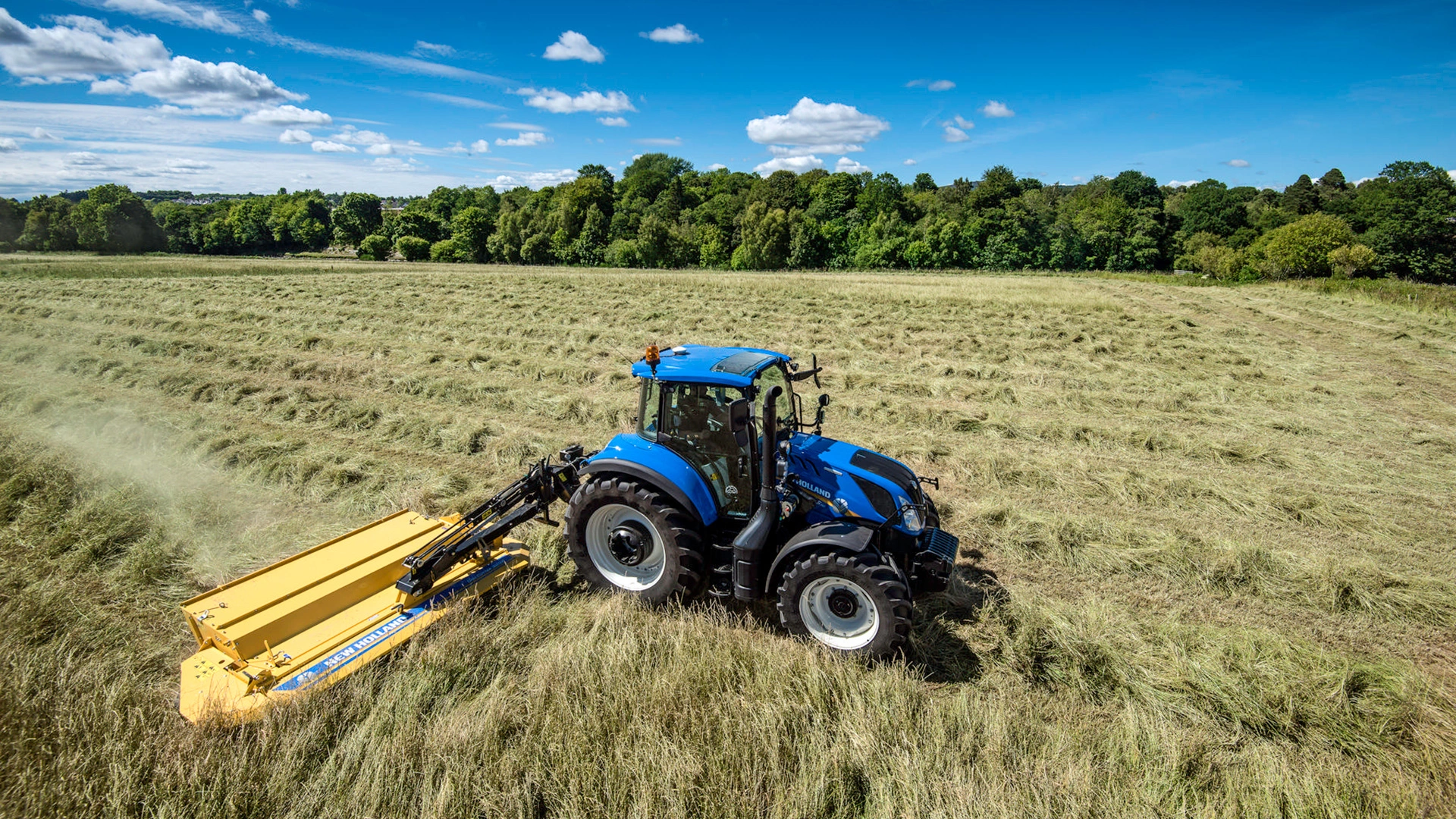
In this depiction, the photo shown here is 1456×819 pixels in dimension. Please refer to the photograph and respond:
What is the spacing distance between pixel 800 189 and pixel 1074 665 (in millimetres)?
71796

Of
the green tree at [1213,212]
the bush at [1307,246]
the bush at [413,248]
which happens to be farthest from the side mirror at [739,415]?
the green tree at [1213,212]

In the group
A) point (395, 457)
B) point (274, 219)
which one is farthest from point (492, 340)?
point (274, 219)

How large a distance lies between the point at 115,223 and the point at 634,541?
81.9 m

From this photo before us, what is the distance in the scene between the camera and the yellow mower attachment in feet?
11.4

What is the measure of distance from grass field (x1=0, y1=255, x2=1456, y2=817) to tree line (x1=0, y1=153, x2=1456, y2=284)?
146ft

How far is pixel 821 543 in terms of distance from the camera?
13.3 ft

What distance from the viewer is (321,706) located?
3420 millimetres

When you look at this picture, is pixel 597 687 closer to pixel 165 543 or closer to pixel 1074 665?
pixel 1074 665

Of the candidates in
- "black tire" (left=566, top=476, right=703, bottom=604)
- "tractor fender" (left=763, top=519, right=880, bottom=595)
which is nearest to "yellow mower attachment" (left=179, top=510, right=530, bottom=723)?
"black tire" (left=566, top=476, right=703, bottom=604)

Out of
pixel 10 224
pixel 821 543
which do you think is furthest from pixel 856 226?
pixel 10 224

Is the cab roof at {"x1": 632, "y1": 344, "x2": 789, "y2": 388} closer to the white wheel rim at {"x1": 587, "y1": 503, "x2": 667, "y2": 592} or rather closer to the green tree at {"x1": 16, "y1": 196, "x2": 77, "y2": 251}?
the white wheel rim at {"x1": 587, "y1": 503, "x2": 667, "y2": 592}

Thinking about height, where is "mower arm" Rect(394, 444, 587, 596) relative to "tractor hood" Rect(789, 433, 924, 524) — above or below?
below

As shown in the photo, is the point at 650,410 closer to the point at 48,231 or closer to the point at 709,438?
the point at 709,438

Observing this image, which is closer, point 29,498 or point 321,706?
point 321,706
